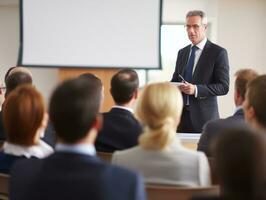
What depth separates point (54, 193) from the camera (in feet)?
4.35

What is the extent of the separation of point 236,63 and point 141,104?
182 inches

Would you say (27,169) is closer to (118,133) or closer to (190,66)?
(118,133)

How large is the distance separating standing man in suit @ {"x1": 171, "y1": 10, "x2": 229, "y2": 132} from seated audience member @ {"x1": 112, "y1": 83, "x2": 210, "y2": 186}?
1.76m

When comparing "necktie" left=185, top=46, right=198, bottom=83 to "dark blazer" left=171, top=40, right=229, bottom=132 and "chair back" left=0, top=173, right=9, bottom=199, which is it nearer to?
"dark blazer" left=171, top=40, right=229, bottom=132

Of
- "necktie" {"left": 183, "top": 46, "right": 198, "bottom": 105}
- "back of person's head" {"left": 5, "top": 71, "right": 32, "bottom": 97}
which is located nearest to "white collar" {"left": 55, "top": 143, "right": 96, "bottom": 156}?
"back of person's head" {"left": 5, "top": 71, "right": 32, "bottom": 97}

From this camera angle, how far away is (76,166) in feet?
4.35

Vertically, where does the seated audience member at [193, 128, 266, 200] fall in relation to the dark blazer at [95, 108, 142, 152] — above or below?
above

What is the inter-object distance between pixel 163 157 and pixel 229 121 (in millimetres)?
781

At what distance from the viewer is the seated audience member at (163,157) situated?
1.80 metres

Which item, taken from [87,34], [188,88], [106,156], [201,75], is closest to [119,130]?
[106,156]

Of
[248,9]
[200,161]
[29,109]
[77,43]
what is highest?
[248,9]

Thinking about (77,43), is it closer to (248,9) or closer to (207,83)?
(207,83)

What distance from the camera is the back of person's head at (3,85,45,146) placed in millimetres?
Answer: 1810

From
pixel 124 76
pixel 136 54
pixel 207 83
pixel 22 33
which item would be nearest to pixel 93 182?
pixel 124 76
